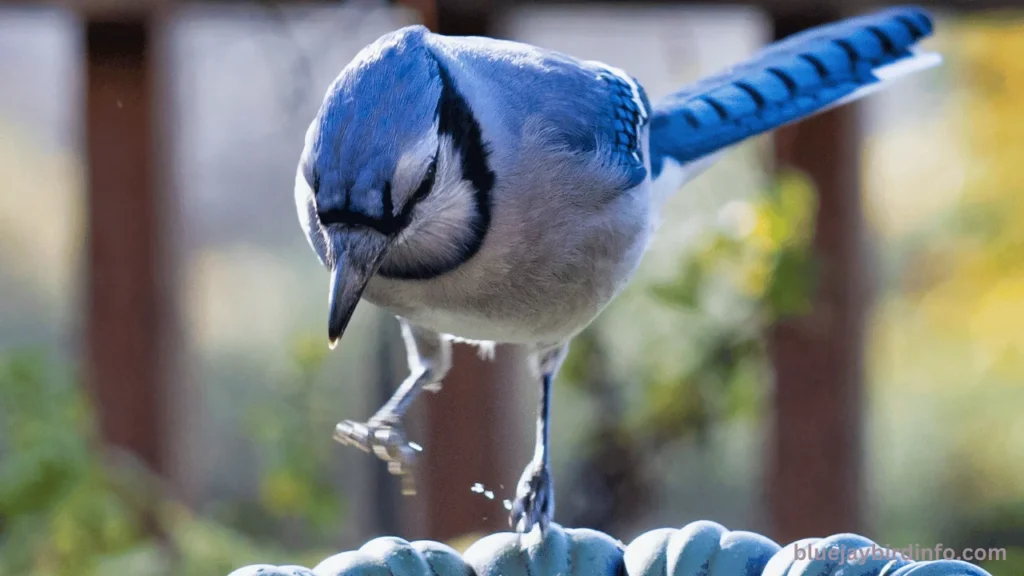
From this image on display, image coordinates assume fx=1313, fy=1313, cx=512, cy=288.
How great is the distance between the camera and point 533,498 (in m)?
1.38

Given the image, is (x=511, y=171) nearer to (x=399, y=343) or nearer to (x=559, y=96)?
(x=559, y=96)

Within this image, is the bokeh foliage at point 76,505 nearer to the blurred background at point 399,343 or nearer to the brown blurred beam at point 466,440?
the blurred background at point 399,343

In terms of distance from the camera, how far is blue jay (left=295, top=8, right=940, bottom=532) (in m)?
0.95

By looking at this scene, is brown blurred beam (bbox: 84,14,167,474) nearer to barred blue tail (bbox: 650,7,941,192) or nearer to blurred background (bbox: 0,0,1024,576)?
blurred background (bbox: 0,0,1024,576)

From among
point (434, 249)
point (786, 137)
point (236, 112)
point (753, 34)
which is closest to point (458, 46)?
point (434, 249)

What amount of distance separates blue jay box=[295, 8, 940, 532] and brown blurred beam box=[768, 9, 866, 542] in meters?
0.53

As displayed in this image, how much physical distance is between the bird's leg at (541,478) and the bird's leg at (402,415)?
116mm

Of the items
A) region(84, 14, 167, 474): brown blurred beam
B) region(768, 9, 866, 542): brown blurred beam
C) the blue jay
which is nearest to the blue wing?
the blue jay

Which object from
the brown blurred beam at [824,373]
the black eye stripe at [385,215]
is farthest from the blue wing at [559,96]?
the brown blurred beam at [824,373]

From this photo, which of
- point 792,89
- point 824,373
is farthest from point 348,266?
point 824,373

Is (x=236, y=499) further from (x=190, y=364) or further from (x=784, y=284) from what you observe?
(x=784, y=284)

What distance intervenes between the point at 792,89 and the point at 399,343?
778 millimetres

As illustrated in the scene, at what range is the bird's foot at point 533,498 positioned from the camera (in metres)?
1.35

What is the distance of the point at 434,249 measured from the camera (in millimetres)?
1092
